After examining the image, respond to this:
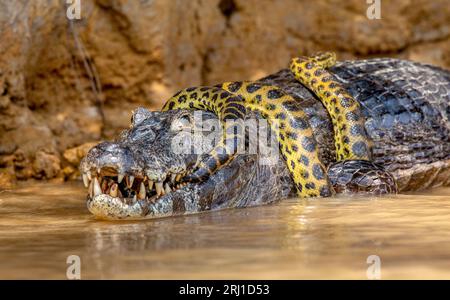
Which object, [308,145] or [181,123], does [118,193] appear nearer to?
[181,123]

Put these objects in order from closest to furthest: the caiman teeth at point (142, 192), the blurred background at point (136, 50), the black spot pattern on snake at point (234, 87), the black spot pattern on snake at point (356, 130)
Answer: the caiman teeth at point (142, 192)
the black spot pattern on snake at point (234, 87)
the black spot pattern on snake at point (356, 130)
the blurred background at point (136, 50)

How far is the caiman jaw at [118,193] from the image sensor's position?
4680 millimetres

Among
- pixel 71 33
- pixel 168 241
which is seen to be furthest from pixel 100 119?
pixel 168 241

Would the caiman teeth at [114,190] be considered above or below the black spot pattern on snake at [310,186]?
above

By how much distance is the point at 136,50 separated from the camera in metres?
8.96

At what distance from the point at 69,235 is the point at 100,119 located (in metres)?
4.97

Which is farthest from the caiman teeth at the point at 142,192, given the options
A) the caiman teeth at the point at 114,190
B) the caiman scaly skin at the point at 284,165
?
the caiman teeth at the point at 114,190

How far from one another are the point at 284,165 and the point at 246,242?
2.48 metres

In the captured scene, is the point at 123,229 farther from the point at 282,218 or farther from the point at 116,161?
the point at 282,218

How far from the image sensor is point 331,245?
3.58 metres

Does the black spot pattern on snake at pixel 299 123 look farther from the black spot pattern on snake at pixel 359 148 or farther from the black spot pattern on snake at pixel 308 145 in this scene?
the black spot pattern on snake at pixel 359 148

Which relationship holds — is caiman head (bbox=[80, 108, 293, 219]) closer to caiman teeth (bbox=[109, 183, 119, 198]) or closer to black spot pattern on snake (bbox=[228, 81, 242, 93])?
caiman teeth (bbox=[109, 183, 119, 198])

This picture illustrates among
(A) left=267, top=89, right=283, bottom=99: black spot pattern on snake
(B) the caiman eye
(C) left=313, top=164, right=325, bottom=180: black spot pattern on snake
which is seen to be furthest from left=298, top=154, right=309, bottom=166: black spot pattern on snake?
(B) the caiman eye

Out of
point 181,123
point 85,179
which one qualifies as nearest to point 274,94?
point 181,123
